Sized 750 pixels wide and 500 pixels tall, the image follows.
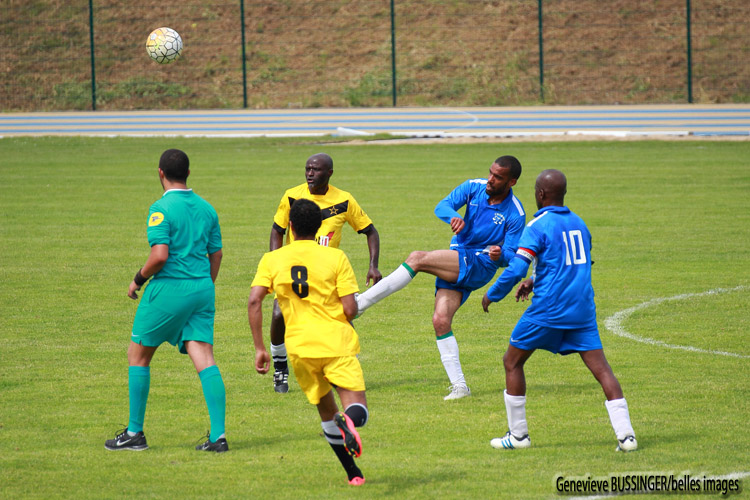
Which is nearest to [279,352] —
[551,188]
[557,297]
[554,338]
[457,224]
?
[457,224]

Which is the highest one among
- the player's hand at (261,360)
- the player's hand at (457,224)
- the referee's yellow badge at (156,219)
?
the referee's yellow badge at (156,219)

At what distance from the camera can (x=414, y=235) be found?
1620 centimetres

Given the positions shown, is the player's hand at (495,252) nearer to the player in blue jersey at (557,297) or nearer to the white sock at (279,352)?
the player in blue jersey at (557,297)

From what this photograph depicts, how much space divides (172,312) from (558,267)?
2706mm

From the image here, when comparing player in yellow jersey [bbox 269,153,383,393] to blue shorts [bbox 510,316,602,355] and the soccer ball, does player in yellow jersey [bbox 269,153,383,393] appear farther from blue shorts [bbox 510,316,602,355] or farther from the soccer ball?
the soccer ball

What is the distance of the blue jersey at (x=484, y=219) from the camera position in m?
8.28

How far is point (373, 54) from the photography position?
42594 millimetres

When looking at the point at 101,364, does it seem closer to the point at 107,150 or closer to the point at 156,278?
the point at 156,278

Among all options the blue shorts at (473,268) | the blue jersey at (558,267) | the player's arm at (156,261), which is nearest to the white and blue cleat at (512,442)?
the blue jersey at (558,267)

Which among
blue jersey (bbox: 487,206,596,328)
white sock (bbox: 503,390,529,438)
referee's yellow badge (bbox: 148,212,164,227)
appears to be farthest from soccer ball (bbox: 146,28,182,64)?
white sock (bbox: 503,390,529,438)

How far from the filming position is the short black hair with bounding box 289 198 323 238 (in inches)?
226

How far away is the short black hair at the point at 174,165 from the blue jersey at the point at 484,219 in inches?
98.1

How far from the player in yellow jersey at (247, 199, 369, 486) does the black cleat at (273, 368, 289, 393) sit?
99.5 inches

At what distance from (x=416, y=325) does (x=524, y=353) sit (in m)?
4.32
